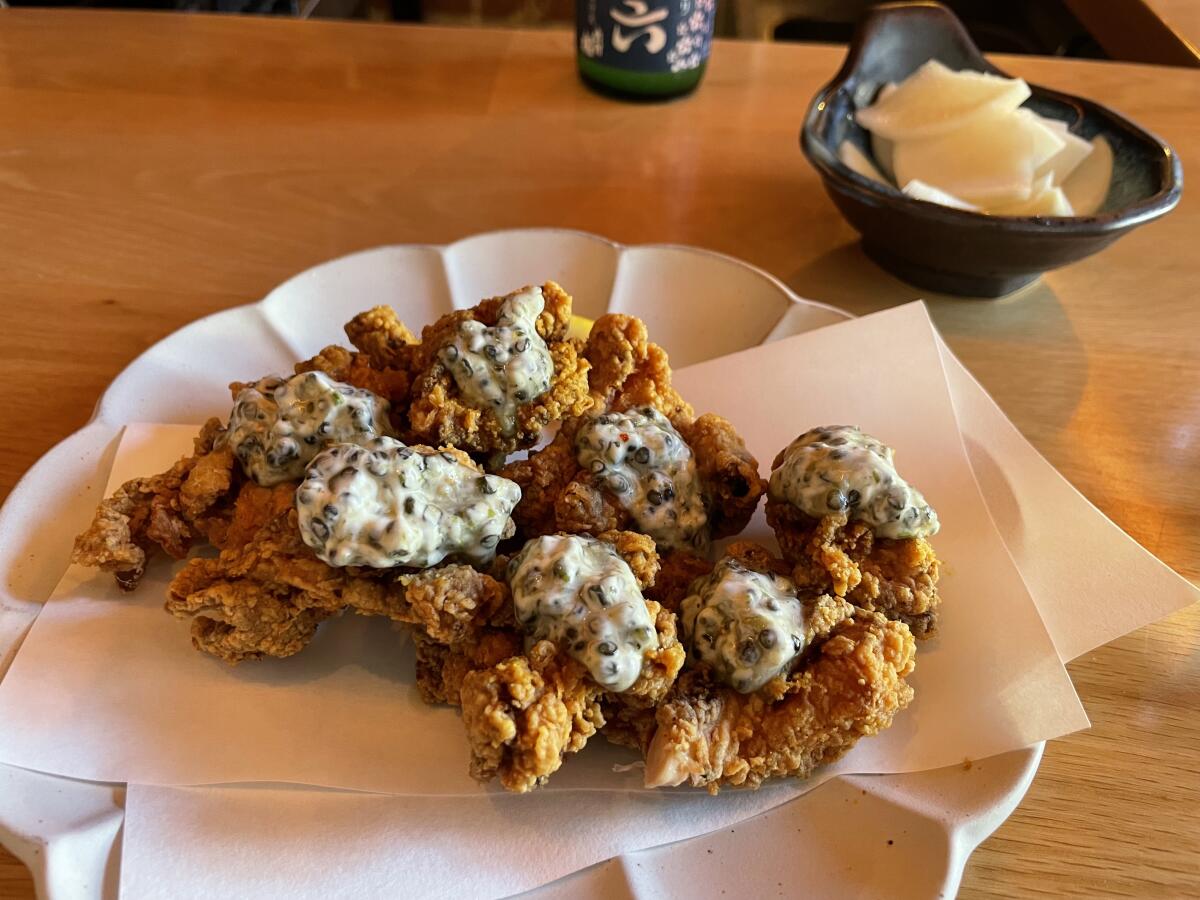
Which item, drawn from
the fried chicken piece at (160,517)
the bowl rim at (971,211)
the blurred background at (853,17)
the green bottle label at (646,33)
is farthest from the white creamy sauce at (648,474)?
the blurred background at (853,17)

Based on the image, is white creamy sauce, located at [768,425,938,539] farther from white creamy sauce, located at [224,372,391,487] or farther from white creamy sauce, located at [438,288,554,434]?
white creamy sauce, located at [224,372,391,487]

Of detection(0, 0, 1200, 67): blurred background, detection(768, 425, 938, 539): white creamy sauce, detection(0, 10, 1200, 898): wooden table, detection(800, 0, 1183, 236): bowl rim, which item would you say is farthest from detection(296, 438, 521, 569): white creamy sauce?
detection(0, 0, 1200, 67): blurred background

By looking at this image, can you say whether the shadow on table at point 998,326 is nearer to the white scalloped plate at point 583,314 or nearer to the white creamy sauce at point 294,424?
the white scalloped plate at point 583,314

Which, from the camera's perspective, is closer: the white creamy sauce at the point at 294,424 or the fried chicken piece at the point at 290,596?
the fried chicken piece at the point at 290,596

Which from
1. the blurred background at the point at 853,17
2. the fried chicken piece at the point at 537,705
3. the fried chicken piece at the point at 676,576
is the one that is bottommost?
the blurred background at the point at 853,17

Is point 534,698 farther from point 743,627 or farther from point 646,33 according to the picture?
point 646,33

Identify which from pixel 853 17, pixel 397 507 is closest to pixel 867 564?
pixel 397 507

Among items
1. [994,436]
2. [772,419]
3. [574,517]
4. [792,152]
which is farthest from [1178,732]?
[792,152]
